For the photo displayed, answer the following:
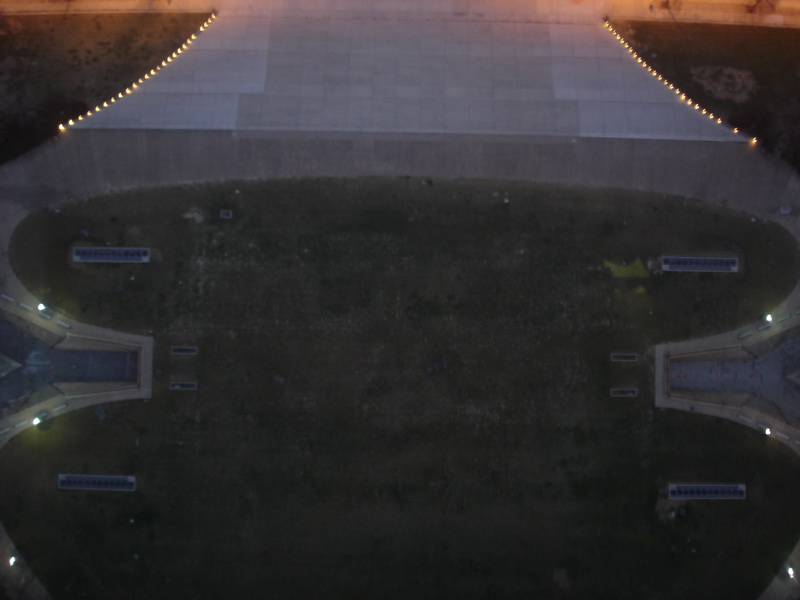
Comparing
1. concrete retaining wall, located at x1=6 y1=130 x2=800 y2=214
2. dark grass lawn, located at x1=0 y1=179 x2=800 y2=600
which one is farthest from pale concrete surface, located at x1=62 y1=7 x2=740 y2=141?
dark grass lawn, located at x1=0 y1=179 x2=800 y2=600

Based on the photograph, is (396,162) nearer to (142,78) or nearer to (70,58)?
(142,78)

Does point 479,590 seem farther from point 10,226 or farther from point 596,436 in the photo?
point 10,226

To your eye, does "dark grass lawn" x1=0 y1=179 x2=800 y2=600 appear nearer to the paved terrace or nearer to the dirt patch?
the paved terrace

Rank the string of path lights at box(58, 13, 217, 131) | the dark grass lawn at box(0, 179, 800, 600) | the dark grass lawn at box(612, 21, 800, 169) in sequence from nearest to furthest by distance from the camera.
→ the dark grass lawn at box(0, 179, 800, 600)
the string of path lights at box(58, 13, 217, 131)
the dark grass lawn at box(612, 21, 800, 169)

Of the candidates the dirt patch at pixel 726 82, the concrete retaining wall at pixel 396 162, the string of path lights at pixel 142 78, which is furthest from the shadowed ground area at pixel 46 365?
the dirt patch at pixel 726 82

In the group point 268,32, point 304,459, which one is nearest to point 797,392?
point 304,459
